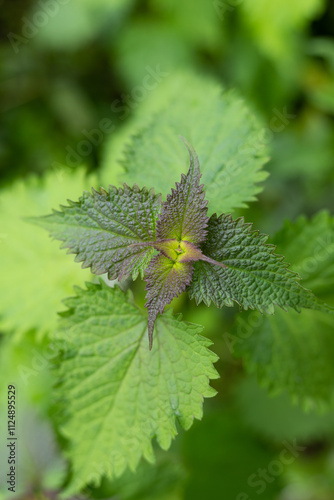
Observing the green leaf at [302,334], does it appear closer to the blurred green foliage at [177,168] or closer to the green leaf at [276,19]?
the blurred green foliage at [177,168]

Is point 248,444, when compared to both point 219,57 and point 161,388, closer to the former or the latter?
point 161,388

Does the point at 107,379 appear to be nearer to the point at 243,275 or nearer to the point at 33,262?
the point at 243,275

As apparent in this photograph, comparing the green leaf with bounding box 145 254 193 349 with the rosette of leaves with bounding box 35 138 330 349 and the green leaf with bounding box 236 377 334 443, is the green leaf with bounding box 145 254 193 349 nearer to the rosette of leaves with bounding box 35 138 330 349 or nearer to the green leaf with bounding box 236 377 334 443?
the rosette of leaves with bounding box 35 138 330 349

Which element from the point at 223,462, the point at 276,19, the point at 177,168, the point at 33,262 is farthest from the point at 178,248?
the point at 276,19

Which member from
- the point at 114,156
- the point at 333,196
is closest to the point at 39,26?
the point at 114,156

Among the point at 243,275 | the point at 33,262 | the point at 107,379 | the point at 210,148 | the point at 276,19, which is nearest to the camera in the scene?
the point at 243,275

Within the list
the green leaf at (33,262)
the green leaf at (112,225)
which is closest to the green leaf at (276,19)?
the green leaf at (33,262)

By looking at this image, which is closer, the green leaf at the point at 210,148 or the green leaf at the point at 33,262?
the green leaf at the point at 210,148
